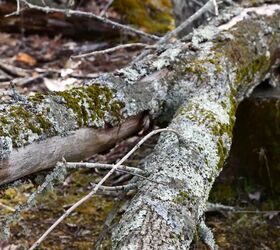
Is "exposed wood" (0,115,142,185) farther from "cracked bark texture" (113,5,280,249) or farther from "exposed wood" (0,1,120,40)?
"exposed wood" (0,1,120,40)

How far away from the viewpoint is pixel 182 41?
10.1 feet

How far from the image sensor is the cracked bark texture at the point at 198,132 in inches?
68.6

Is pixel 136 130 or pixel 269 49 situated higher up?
pixel 269 49

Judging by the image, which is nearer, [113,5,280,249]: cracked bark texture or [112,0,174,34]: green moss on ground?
[113,5,280,249]: cracked bark texture

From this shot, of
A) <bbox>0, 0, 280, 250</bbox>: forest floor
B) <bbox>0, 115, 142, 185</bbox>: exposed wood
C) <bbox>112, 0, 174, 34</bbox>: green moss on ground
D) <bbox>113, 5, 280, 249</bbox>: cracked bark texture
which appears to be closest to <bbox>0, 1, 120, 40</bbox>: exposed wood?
<bbox>112, 0, 174, 34</bbox>: green moss on ground

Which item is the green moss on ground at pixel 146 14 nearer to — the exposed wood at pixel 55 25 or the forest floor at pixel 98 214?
the exposed wood at pixel 55 25

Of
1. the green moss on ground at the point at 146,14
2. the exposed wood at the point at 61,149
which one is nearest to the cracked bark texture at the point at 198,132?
the exposed wood at the point at 61,149

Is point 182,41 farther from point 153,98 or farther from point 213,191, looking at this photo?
point 213,191

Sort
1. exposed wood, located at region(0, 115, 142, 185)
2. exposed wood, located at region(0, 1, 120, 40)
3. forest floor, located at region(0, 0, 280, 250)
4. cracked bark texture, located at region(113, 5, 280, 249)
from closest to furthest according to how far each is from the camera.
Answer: cracked bark texture, located at region(113, 5, 280, 249) → exposed wood, located at region(0, 115, 142, 185) → forest floor, located at region(0, 0, 280, 250) → exposed wood, located at region(0, 1, 120, 40)

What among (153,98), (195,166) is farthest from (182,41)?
(195,166)

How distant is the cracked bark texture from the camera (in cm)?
174

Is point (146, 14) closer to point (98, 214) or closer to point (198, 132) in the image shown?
point (98, 214)

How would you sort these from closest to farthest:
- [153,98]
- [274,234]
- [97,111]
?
[97,111]
[153,98]
[274,234]

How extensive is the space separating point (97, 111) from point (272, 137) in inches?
61.8
